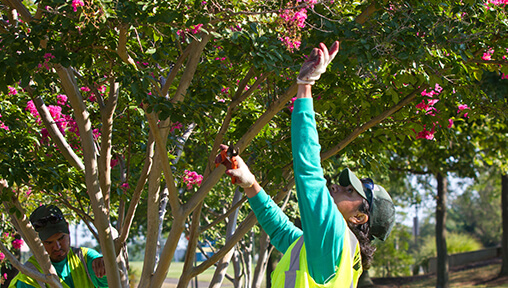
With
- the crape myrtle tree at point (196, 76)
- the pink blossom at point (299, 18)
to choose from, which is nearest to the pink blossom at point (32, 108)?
the crape myrtle tree at point (196, 76)

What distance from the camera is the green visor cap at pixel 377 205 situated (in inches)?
85.0

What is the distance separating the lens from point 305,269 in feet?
6.25

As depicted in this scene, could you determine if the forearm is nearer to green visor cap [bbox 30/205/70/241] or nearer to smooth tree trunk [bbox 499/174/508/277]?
green visor cap [bbox 30/205/70/241]

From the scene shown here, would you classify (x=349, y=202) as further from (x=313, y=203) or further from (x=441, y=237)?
(x=441, y=237)

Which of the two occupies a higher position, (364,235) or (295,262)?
(364,235)

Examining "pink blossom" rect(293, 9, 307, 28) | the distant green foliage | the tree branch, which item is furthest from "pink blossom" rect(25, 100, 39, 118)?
the distant green foliage

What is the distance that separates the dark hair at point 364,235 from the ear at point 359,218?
0.04 feet

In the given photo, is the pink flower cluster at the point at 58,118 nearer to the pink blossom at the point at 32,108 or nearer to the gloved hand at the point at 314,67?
the pink blossom at the point at 32,108

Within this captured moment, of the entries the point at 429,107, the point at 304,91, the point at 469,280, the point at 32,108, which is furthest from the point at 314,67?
the point at 469,280

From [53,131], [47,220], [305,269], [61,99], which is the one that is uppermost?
[61,99]

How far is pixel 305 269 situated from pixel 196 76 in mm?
3336

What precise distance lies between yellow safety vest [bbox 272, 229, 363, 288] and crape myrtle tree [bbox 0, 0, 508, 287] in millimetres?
1886

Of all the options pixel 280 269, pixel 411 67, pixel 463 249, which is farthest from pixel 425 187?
pixel 280 269

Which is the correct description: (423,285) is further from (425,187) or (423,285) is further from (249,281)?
(249,281)
